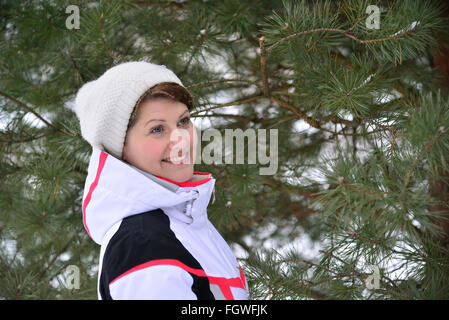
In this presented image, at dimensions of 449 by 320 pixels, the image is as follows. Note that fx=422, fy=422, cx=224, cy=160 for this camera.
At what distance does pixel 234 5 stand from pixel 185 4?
20cm

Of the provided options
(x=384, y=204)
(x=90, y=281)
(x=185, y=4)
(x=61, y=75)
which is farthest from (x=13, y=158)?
(x=384, y=204)

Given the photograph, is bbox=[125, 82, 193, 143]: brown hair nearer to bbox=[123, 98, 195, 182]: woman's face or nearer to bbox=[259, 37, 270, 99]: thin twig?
bbox=[123, 98, 195, 182]: woman's face

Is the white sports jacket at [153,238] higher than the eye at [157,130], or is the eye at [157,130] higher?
the eye at [157,130]

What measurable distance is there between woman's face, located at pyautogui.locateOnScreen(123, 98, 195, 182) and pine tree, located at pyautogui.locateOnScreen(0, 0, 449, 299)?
0.54 feet

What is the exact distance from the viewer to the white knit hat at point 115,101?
0.62m

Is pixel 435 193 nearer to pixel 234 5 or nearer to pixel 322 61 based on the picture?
pixel 322 61

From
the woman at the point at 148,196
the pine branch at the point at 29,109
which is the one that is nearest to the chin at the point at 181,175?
the woman at the point at 148,196

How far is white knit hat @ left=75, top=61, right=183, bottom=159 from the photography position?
2.05 ft

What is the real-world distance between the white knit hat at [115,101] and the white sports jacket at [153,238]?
42 millimetres

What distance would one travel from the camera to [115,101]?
62 centimetres

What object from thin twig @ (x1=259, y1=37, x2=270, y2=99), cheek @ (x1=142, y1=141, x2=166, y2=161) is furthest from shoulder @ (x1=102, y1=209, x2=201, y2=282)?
thin twig @ (x1=259, y1=37, x2=270, y2=99)

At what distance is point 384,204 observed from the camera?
1.60ft

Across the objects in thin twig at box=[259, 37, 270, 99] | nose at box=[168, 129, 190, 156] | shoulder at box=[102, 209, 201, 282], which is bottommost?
shoulder at box=[102, 209, 201, 282]

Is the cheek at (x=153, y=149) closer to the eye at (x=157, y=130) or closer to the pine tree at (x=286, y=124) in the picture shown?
the eye at (x=157, y=130)
